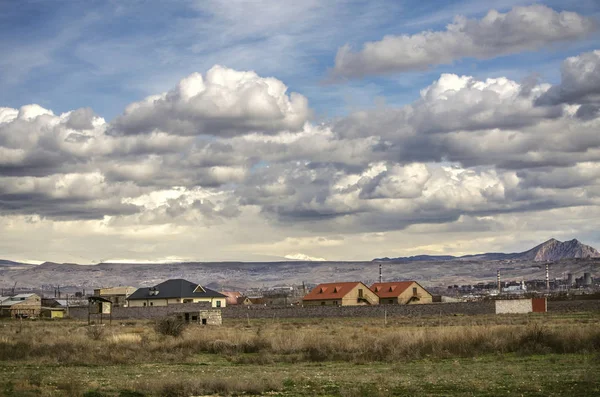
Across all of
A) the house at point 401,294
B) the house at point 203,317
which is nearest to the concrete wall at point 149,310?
the house at point 203,317

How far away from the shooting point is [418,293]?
364ft

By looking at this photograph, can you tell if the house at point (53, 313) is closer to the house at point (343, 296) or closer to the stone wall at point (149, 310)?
the stone wall at point (149, 310)

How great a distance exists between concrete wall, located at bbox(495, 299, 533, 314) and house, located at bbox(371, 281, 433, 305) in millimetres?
24642

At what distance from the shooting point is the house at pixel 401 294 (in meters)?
108

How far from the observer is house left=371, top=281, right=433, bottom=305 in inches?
4252

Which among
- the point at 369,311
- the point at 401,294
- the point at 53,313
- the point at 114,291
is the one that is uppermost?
the point at 114,291

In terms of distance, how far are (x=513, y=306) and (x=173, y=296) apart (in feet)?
148

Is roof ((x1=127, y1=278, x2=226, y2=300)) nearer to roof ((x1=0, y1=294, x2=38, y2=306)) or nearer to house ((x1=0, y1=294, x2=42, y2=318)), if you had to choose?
house ((x1=0, y1=294, x2=42, y2=318))

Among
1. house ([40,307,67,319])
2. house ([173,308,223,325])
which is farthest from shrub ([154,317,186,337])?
house ([40,307,67,319])

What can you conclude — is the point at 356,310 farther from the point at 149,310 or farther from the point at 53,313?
the point at 53,313

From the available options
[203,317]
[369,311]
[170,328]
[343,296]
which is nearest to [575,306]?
[369,311]

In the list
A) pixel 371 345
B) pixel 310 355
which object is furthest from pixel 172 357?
pixel 371 345

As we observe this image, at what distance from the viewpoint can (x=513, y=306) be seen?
83375 millimetres

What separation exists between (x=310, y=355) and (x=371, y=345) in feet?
9.16
